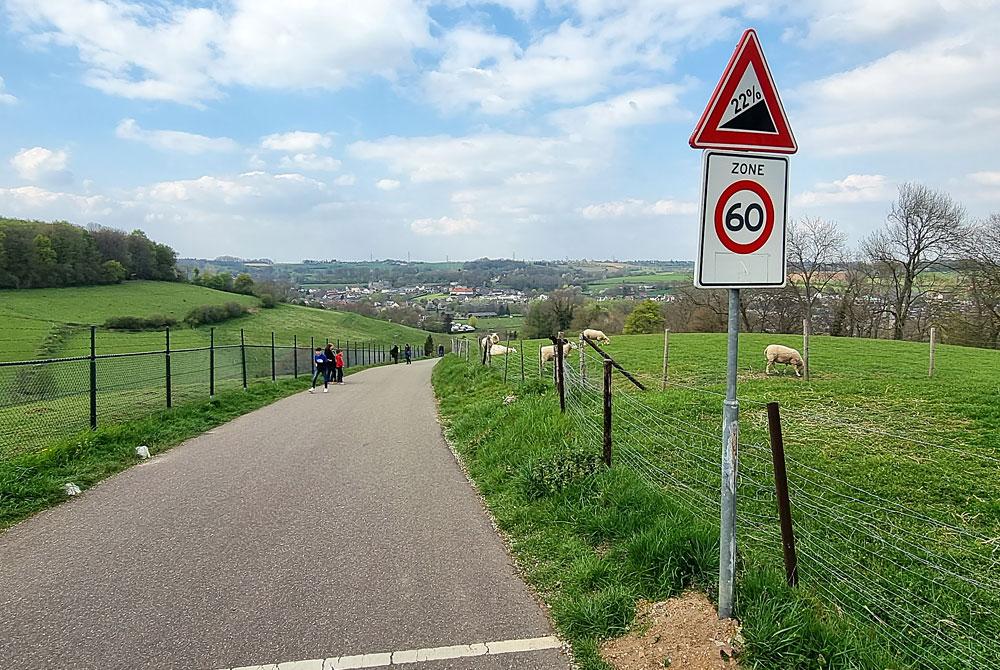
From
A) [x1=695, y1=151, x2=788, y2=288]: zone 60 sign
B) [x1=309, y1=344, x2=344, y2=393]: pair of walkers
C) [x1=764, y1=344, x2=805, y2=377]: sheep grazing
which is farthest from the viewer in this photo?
[x1=309, y1=344, x2=344, y2=393]: pair of walkers

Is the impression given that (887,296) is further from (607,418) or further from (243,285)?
(243,285)

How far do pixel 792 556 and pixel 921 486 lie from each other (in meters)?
3.31

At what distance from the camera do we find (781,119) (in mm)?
3211

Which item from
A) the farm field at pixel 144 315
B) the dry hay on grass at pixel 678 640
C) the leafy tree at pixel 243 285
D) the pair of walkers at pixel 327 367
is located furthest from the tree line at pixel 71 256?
the dry hay on grass at pixel 678 640

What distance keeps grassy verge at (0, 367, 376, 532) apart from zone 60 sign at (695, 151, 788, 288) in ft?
21.0

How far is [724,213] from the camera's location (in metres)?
3.11

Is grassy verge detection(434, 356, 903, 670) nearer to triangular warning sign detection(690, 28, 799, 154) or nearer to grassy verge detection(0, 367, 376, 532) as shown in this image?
triangular warning sign detection(690, 28, 799, 154)

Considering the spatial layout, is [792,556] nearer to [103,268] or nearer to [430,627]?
[430,627]

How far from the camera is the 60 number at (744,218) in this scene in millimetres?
3121

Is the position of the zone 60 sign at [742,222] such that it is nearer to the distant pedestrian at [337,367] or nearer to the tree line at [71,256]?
the distant pedestrian at [337,367]

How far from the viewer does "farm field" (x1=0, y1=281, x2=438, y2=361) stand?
32.9m

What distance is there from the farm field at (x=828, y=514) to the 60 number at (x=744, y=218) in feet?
5.67

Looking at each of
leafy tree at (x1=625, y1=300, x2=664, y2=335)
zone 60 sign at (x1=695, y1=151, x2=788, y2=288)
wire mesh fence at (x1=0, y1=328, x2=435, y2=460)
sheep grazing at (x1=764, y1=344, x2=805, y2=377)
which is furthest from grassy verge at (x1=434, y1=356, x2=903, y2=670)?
leafy tree at (x1=625, y1=300, x2=664, y2=335)

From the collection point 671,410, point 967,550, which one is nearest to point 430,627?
point 967,550
